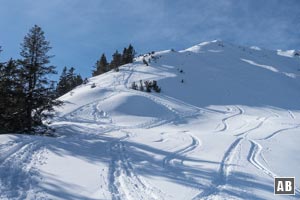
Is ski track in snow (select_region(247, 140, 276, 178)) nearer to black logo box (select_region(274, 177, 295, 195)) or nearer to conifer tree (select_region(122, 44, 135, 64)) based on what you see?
black logo box (select_region(274, 177, 295, 195))

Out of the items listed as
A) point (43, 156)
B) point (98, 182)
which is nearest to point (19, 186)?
point (98, 182)

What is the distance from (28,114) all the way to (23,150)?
8226 mm

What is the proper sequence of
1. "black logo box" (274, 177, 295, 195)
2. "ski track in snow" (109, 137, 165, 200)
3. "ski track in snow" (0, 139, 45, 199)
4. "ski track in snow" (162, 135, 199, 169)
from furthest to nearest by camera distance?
"ski track in snow" (162, 135, 199, 169), "black logo box" (274, 177, 295, 195), "ski track in snow" (109, 137, 165, 200), "ski track in snow" (0, 139, 45, 199)

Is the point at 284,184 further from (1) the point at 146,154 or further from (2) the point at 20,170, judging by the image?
(2) the point at 20,170

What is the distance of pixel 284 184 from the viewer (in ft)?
35.3

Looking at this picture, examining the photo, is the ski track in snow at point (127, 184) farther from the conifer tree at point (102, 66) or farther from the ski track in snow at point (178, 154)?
the conifer tree at point (102, 66)

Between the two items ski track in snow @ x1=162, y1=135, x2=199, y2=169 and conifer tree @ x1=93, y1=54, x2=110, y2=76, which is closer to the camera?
ski track in snow @ x1=162, y1=135, x2=199, y2=169

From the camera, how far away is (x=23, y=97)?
65.9ft

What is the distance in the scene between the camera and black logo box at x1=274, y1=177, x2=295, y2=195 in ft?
32.7

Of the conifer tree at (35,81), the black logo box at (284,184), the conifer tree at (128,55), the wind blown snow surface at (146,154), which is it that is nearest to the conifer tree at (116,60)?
the conifer tree at (128,55)

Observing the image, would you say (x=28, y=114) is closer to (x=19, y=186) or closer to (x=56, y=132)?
(x=56, y=132)

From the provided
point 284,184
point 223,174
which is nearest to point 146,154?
point 223,174

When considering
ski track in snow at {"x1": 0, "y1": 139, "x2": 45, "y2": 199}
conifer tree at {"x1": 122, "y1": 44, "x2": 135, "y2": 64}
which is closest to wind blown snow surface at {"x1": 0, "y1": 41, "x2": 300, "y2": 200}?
ski track in snow at {"x1": 0, "y1": 139, "x2": 45, "y2": 199}

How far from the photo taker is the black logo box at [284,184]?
9.95 metres
